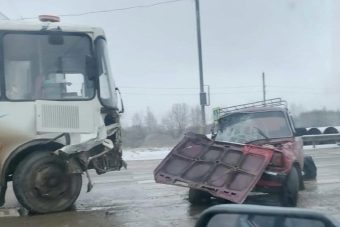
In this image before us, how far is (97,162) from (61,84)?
1.41 meters

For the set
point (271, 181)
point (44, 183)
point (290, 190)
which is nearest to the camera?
point (44, 183)

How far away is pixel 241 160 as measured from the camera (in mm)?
8586

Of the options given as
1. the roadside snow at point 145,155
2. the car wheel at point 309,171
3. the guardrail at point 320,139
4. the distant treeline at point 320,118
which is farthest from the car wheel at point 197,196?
the distant treeline at point 320,118

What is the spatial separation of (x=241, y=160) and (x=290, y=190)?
3.32 ft

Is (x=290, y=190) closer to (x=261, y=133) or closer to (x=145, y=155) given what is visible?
(x=261, y=133)

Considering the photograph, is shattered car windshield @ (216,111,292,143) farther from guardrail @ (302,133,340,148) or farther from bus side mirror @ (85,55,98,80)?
guardrail @ (302,133,340,148)

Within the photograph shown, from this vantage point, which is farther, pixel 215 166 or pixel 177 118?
pixel 177 118

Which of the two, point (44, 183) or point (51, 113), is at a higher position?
point (51, 113)

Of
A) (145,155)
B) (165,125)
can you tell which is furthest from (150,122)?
(145,155)

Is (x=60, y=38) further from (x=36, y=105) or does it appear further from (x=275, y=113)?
(x=275, y=113)

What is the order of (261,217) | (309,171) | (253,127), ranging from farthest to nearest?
(309,171), (253,127), (261,217)

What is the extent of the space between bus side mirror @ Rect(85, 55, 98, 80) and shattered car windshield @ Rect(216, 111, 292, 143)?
2.70 metres

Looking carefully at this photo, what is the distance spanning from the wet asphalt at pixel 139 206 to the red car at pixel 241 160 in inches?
18.2

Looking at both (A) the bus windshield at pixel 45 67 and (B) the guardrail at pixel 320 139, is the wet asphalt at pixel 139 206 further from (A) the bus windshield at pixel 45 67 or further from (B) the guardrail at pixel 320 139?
(B) the guardrail at pixel 320 139
